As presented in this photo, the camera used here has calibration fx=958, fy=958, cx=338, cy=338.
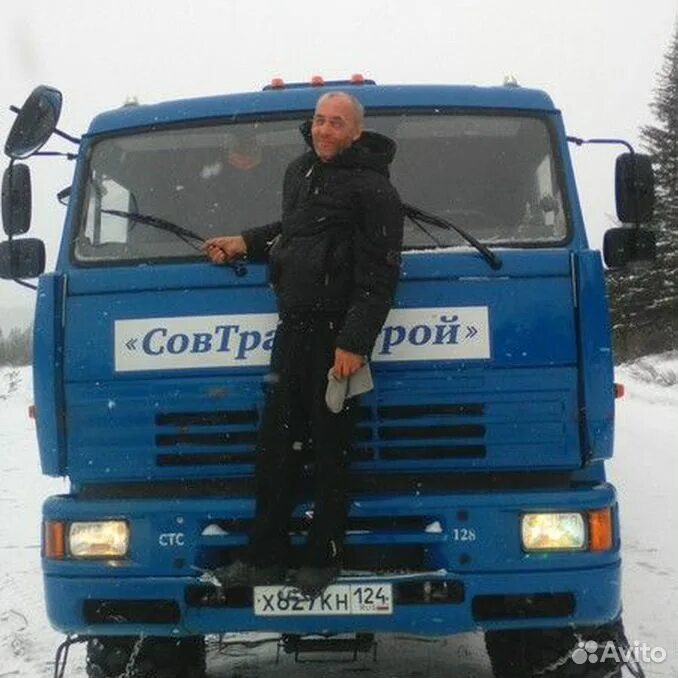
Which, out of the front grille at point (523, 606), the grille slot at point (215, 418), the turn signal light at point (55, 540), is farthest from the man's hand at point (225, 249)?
the front grille at point (523, 606)

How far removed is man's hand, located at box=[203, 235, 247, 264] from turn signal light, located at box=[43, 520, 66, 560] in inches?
46.1

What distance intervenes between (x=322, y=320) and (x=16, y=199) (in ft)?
5.85

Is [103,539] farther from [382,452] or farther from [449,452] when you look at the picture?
[449,452]

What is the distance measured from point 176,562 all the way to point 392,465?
2.89 feet

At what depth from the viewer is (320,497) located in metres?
3.46

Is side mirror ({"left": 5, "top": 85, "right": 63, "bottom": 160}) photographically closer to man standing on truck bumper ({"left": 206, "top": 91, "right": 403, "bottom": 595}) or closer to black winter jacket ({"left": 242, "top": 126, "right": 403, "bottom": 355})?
→ man standing on truck bumper ({"left": 206, "top": 91, "right": 403, "bottom": 595})

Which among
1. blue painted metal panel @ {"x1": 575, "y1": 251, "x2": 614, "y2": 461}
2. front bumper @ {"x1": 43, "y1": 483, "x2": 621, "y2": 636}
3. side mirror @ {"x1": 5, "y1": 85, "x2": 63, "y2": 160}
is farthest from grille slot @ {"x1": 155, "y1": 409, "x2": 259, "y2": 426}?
side mirror @ {"x1": 5, "y1": 85, "x2": 63, "y2": 160}

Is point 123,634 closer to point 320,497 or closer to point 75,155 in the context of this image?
point 320,497

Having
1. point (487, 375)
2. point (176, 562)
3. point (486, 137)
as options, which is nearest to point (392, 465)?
point (487, 375)

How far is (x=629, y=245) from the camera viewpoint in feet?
14.5

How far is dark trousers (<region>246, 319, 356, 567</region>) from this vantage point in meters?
3.45

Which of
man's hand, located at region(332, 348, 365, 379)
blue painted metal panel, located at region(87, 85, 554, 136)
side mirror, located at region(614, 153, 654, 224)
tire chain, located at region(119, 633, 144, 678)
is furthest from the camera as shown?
side mirror, located at region(614, 153, 654, 224)

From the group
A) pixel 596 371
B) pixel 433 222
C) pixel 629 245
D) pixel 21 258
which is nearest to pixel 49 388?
pixel 21 258

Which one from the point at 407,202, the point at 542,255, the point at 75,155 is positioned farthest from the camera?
the point at 75,155
